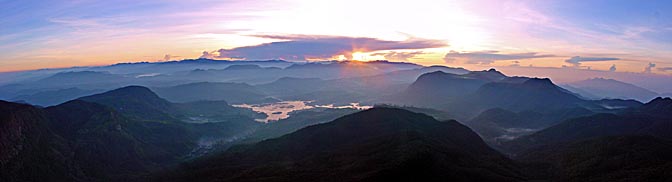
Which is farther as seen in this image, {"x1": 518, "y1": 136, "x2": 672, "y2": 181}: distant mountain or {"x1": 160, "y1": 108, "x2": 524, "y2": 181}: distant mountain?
{"x1": 518, "y1": 136, "x2": 672, "y2": 181}: distant mountain

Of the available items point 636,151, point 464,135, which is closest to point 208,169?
point 464,135

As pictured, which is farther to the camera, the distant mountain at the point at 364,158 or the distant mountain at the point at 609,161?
the distant mountain at the point at 609,161

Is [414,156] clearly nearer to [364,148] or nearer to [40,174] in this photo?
[364,148]

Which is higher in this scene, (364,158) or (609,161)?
(364,158)

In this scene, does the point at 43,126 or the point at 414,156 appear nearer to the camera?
the point at 414,156
